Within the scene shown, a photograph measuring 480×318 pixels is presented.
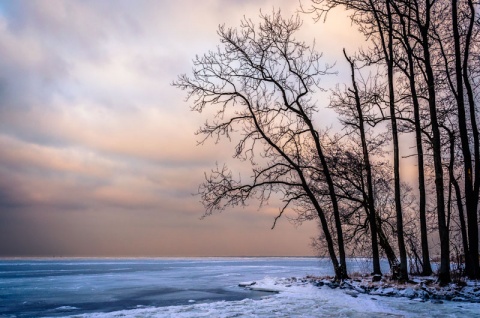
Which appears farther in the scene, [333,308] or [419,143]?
[419,143]

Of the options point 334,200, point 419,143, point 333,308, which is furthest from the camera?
point 334,200

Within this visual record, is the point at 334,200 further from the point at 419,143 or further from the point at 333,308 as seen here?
the point at 333,308

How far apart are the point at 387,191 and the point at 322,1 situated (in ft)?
42.0

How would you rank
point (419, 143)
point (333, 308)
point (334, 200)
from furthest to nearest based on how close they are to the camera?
point (334, 200) → point (419, 143) → point (333, 308)

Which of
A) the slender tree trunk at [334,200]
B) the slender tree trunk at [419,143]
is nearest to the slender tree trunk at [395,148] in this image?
the slender tree trunk at [419,143]

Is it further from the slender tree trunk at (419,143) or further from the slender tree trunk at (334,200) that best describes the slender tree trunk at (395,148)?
the slender tree trunk at (334,200)

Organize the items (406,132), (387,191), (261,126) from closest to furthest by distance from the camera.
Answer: (406,132) → (261,126) → (387,191)

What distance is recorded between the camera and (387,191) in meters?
24.5

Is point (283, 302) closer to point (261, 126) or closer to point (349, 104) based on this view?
point (261, 126)

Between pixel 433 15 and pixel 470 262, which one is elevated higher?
pixel 433 15

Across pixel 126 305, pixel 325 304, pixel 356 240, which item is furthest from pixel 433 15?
pixel 126 305

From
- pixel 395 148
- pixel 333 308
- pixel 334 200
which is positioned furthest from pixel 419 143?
pixel 333 308

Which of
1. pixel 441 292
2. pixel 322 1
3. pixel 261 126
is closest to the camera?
pixel 441 292

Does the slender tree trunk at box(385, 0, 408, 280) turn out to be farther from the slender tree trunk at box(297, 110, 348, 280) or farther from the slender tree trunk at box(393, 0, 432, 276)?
the slender tree trunk at box(297, 110, 348, 280)
